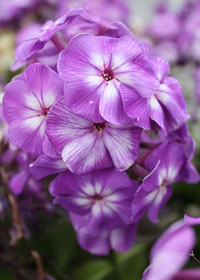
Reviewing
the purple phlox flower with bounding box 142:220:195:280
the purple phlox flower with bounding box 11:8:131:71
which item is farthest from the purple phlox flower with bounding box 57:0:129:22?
the purple phlox flower with bounding box 142:220:195:280

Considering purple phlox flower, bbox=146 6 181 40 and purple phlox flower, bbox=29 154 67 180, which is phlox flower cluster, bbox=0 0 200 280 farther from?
purple phlox flower, bbox=146 6 181 40

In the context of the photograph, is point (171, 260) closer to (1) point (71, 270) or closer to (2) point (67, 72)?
(2) point (67, 72)

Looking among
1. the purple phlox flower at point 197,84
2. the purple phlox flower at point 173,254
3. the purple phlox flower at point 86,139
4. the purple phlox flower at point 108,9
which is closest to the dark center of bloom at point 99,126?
the purple phlox flower at point 86,139

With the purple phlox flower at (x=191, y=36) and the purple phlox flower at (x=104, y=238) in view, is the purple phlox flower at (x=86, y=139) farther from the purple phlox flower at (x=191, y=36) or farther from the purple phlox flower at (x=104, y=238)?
the purple phlox flower at (x=191, y=36)

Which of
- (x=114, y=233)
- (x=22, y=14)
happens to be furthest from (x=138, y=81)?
(x=22, y=14)

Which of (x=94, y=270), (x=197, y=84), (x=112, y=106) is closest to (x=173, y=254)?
(x=112, y=106)

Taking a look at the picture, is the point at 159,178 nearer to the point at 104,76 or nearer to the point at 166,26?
the point at 104,76
